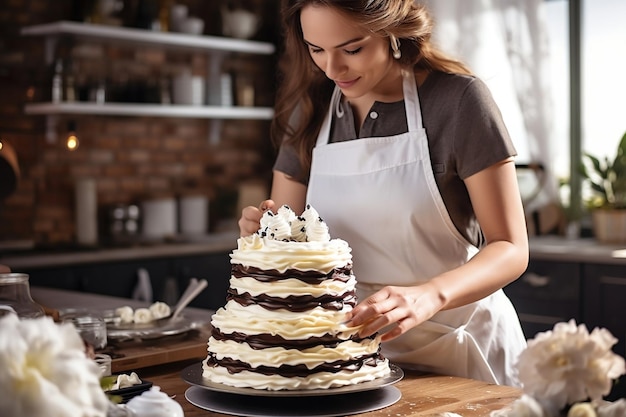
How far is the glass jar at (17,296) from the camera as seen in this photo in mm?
1632

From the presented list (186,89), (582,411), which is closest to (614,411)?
(582,411)

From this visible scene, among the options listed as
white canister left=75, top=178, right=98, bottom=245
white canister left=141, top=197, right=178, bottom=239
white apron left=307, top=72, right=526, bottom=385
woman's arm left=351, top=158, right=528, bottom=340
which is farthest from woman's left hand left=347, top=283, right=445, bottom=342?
white canister left=141, top=197, right=178, bottom=239

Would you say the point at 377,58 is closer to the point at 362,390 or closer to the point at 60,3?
the point at 362,390

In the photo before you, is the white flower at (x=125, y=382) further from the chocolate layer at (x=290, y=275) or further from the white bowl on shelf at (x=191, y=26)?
the white bowl on shelf at (x=191, y=26)

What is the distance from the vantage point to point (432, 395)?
162 cm

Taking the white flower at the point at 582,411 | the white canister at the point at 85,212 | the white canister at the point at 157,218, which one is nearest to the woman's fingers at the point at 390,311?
the white flower at the point at 582,411

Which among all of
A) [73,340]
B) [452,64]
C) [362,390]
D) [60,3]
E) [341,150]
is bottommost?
[362,390]

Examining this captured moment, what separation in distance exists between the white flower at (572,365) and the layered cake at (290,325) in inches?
16.6

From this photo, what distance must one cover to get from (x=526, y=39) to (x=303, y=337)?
341 centimetres

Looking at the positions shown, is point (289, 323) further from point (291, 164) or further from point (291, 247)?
point (291, 164)

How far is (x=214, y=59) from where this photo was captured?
5238 mm

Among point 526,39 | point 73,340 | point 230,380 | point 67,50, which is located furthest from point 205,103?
point 73,340

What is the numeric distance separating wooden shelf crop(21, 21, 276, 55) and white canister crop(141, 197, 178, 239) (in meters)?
0.85

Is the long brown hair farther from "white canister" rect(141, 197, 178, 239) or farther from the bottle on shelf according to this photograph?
"white canister" rect(141, 197, 178, 239)
